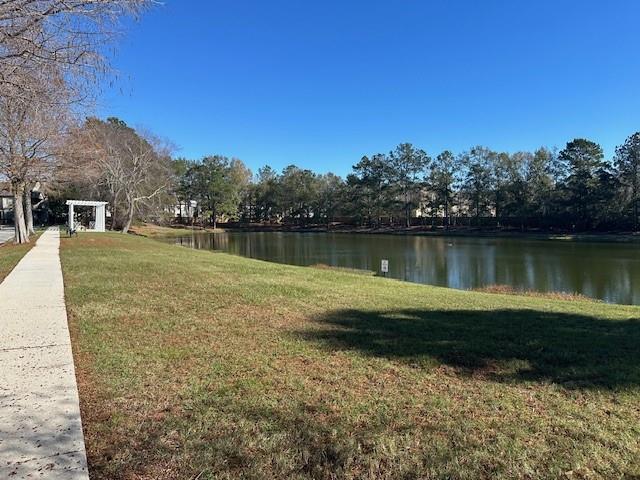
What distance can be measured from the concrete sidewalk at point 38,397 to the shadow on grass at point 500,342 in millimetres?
2649

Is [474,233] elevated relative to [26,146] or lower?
lower

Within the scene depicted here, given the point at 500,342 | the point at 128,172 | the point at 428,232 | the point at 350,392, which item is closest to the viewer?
the point at 350,392

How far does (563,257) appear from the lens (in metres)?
29.9

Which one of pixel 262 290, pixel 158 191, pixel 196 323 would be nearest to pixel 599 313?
pixel 262 290

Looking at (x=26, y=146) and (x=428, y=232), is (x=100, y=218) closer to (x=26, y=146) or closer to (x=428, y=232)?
(x=26, y=146)

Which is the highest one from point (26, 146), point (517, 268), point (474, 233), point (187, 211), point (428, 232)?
point (26, 146)

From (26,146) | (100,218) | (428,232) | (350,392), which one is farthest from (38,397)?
(428,232)

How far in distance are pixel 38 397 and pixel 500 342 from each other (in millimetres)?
4669

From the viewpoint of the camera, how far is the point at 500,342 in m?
5.52

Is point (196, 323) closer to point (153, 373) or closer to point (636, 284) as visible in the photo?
point (153, 373)

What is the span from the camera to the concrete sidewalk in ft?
8.81

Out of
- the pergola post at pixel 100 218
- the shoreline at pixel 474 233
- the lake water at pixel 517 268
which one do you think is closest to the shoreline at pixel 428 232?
the shoreline at pixel 474 233

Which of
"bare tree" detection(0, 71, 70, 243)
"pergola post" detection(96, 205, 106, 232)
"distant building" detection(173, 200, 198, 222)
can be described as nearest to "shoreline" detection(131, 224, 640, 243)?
"distant building" detection(173, 200, 198, 222)

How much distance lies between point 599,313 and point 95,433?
8498 millimetres
